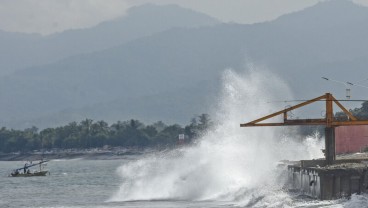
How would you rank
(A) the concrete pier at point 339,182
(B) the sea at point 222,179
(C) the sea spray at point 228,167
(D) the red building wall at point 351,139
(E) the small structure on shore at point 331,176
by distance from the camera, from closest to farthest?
(A) the concrete pier at point 339,182, (E) the small structure on shore at point 331,176, (B) the sea at point 222,179, (C) the sea spray at point 228,167, (D) the red building wall at point 351,139

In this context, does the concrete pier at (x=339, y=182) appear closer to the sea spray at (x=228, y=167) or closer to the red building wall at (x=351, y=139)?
the sea spray at (x=228, y=167)

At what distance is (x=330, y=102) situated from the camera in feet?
238

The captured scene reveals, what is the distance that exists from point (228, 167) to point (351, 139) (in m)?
14.7

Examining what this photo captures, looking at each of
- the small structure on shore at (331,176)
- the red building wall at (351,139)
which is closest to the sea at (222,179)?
the small structure on shore at (331,176)

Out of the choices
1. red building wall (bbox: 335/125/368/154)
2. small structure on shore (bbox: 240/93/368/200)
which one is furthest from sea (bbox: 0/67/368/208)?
red building wall (bbox: 335/125/368/154)

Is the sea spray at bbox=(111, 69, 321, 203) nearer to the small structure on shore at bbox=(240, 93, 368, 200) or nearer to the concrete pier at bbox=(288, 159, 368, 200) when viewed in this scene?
the small structure on shore at bbox=(240, 93, 368, 200)

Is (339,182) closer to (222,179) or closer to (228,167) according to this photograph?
(222,179)

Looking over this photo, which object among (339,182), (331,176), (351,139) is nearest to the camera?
(339,182)

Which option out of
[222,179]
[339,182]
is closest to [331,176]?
[339,182]

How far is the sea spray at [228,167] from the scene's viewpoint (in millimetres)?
80562

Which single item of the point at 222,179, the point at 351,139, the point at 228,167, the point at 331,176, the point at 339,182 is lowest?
the point at 222,179

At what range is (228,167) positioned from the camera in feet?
298

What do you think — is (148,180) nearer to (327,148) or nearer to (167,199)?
(167,199)

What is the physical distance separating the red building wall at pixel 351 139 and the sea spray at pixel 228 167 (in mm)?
6785
